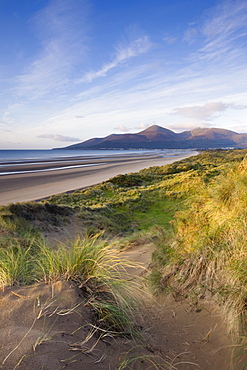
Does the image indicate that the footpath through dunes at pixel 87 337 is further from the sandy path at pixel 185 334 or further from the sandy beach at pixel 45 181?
the sandy beach at pixel 45 181

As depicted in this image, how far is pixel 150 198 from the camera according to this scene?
51.4 feet

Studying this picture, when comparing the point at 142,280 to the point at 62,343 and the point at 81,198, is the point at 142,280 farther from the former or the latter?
the point at 81,198

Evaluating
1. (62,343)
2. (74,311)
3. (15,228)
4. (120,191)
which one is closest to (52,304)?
(74,311)

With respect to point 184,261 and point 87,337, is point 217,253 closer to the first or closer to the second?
point 184,261

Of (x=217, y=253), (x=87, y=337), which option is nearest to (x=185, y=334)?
(x=217, y=253)

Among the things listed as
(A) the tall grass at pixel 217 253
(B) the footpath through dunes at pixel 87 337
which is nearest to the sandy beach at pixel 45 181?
(A) the tall grass at pixel 217 253

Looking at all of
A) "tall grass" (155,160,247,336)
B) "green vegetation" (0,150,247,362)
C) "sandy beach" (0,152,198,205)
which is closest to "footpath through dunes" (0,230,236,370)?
"green vegetation" (0,150,247,362)

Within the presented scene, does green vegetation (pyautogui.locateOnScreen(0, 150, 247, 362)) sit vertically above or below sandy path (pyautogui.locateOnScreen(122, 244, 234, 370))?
above

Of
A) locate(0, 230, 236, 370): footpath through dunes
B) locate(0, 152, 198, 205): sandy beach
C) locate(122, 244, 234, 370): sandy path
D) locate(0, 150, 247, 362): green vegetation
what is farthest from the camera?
locate(0, 152, 198, 205): sandy beach

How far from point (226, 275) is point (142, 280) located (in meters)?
1.53

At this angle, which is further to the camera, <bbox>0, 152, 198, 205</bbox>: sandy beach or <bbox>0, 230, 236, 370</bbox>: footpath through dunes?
<bbox>0, 152, 198, 205</bbox>: sandy beach

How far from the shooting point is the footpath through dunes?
6.71 feet

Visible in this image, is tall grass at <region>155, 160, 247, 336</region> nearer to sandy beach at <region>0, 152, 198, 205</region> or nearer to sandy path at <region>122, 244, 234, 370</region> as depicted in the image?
sandy path at <region>122, 244, 234, 370</region>

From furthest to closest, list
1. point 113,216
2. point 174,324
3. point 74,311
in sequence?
point 113,216, point 174,324, point 74,311
